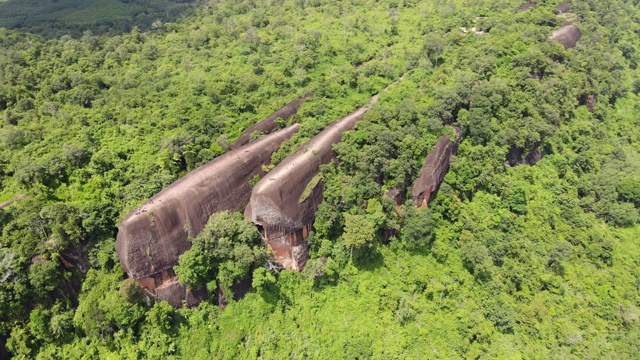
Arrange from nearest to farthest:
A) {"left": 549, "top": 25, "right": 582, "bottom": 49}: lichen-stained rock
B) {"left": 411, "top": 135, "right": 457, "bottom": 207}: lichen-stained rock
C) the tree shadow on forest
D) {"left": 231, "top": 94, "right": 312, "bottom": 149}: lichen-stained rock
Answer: {"left": 411, "top": 135, "right": 457, "bottom": 207}: lichen-stained rock
{"left": 231, "top": 94, "right": 312, "bottom": 149}: lichen-stained rock
{"left": 549, "top": 25, "right": 582, "bottom": 49}: lichen-stained rock
the tree shadow on forest

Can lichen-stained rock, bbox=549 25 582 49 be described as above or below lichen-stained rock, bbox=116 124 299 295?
below

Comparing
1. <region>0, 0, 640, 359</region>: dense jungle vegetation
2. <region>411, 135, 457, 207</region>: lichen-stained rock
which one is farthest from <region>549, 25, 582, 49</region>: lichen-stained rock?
<region>411, 135, 457, 207</region>: lichen-stained rock

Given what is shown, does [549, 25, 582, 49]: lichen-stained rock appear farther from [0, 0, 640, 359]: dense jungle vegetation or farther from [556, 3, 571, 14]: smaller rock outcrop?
[556, 3, 571, 14]: smaller rock outcrop

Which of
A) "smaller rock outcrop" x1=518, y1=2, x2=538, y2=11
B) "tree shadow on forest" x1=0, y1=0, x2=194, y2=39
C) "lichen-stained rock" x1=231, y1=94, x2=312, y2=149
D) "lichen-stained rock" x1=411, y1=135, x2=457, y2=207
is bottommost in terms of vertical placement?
"lichen-stained rock" x1=411, y1=135, x2=457, y2=207

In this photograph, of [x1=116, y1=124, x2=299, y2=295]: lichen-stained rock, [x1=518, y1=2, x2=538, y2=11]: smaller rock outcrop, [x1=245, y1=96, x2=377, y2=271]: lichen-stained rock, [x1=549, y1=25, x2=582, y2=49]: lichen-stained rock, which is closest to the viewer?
[x1=116, y1=124, x2=299, y2=295]: lichen-stained rock

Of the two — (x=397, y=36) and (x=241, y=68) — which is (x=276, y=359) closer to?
(x=241, y=68)

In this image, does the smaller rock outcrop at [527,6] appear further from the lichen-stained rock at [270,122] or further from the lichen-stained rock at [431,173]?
the lichen-stained rock at [270,122]
